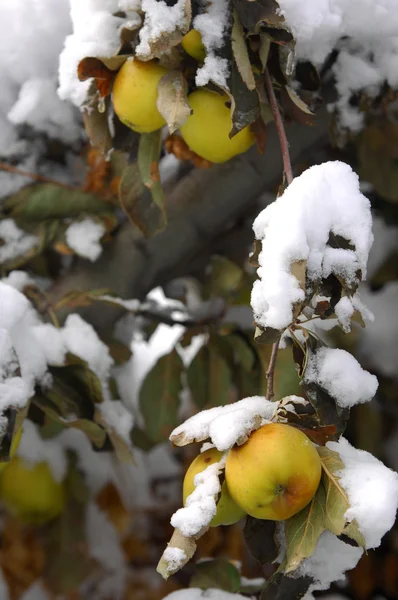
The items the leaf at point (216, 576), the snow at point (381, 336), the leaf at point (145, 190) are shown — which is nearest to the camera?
the leaf at point (145, 190)

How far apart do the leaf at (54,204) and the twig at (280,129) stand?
1.15ft

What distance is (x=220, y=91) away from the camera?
61 centimetres

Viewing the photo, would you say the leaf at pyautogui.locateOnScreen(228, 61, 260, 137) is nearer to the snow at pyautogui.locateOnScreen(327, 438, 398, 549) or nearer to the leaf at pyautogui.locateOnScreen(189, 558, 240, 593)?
the snow at pyautogui.locateOnScreen(327, 438, 398, 549)

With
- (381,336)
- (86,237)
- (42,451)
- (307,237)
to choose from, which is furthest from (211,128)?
(381,336)

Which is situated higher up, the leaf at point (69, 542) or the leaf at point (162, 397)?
the leaf at point (162, 397)

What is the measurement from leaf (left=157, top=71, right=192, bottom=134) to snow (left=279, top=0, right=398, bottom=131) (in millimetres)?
110

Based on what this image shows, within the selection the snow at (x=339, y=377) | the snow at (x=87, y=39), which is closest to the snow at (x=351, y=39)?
the snow at (x=87, y=39)

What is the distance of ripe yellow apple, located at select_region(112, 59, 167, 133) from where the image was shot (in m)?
0.60

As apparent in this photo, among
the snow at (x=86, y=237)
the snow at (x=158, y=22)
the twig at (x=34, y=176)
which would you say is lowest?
the snow at (x=86, y=237)

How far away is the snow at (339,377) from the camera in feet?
1.70

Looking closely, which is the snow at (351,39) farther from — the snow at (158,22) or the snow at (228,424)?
the snow at (228,424)

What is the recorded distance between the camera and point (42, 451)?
957mm

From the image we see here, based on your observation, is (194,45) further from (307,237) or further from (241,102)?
(307,237)

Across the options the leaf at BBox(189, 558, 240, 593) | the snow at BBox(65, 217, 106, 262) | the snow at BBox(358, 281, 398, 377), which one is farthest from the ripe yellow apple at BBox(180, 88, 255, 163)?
the snow at BBox(358, 281, 398, 377)
